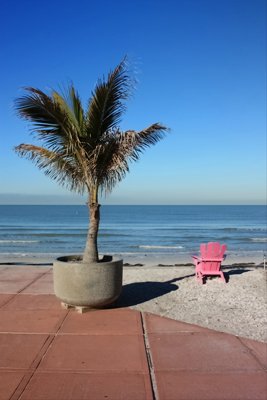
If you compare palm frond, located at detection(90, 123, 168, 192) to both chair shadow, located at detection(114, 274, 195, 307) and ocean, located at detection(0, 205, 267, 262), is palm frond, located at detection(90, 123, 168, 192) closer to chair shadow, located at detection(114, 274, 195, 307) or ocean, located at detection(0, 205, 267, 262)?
chair shadow, located at detection(114, 274, 195, 307)

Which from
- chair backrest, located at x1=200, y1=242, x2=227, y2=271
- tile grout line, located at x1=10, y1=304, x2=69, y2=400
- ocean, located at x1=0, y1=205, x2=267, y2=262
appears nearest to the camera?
tile grout line, located at x1=10, y1=304, x2=69, y2=400

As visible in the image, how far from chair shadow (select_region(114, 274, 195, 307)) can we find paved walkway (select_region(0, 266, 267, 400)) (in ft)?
2.37

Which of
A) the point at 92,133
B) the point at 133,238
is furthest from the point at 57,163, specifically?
the point at 133,238

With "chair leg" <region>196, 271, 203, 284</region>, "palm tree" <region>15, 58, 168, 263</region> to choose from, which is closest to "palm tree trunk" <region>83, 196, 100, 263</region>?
"palm tree" <region>15, 58, 168, 263</region>

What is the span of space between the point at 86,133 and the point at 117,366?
3.93 meters

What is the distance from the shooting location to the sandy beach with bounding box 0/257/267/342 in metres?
5.87

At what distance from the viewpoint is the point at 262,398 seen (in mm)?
3498

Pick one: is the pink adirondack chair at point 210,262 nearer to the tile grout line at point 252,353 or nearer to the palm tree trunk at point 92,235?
the palm tree trunk at point 92,235

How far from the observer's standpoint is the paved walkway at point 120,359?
3.63 m

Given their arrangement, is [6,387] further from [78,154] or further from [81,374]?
[78,154]

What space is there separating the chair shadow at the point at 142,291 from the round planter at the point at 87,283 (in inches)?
23.4

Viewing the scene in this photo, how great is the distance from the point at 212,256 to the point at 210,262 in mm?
257

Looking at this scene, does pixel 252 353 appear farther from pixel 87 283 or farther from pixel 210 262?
pixel 210 262

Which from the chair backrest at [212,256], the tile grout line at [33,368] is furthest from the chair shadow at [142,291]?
the tile grout line at [33,368]
